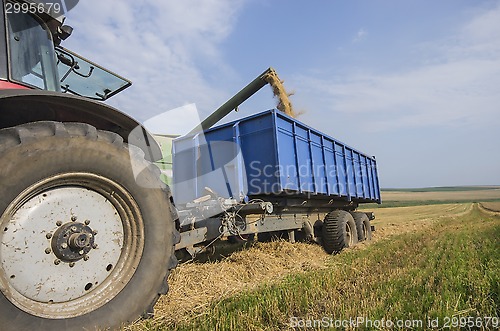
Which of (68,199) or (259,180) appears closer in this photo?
(68,199)

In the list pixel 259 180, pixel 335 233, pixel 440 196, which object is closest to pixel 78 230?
pixel 259 180

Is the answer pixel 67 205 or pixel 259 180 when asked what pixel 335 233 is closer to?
pixel 259 180

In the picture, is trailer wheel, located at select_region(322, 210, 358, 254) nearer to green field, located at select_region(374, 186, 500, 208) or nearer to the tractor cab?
the tractor cab

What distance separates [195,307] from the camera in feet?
10.5

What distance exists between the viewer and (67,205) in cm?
236

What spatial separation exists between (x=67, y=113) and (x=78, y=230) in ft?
3.08

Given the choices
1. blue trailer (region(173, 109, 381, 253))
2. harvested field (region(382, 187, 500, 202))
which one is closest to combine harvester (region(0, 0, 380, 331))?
blue trailer (region(173, 109, 381, 253))

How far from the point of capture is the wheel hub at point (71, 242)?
7.33ft

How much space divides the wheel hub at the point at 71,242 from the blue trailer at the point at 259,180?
6.61 ft

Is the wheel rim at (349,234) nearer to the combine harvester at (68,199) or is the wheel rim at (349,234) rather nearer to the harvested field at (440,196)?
the combine harvester at (68,199)

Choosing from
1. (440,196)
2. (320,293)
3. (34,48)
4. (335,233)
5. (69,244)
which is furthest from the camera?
(440,196)

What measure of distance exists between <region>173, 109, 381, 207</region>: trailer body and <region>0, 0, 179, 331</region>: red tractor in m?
3.04

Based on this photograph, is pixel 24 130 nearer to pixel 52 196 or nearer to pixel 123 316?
pixel 52 196

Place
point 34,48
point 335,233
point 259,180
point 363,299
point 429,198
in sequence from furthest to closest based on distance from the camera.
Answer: point 429,198
point 335,233
point 259,180
point 363,299
point 34,48
